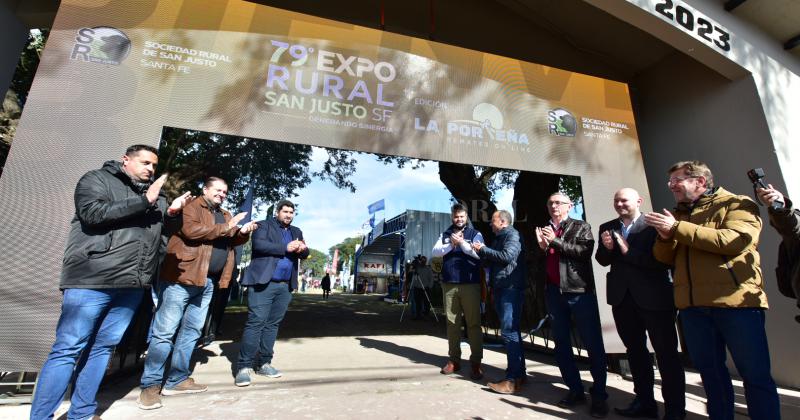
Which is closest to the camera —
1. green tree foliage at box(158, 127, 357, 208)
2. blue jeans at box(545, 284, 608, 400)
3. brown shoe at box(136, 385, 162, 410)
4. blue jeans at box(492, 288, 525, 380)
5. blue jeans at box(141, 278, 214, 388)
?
brown shoe at box(136, 385, 162, 410)

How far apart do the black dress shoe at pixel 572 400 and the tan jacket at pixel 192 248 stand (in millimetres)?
3157

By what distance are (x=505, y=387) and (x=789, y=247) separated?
87.6 inches

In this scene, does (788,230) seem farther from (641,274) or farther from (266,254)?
(266,254)

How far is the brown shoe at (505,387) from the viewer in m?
3.17

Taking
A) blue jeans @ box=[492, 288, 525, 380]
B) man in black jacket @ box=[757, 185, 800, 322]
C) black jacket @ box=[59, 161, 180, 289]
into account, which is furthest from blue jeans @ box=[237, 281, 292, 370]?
man in black jacket @ box=[757, 185, 800, 322]

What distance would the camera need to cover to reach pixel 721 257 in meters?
2.14

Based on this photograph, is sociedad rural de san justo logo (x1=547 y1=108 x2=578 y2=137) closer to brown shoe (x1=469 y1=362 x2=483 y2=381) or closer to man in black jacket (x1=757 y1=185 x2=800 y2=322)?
man in black jacket (x1=757 y1=185 x2=800 y2=322)

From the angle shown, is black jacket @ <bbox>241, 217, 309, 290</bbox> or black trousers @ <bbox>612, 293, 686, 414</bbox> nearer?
black trousers @ <bbox>612, 293, 686, 414</bbox>

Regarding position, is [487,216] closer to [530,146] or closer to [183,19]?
[530,146]

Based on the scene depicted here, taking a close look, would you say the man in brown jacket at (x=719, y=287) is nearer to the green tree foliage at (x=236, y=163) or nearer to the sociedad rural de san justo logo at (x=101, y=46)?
the sociedad rural de san justo logo at (x=101, y=46)

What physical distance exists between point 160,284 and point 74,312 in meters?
0.90

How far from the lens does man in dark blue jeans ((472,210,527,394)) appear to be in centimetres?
326

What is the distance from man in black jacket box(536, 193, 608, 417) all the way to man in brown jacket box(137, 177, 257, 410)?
9.17 ft

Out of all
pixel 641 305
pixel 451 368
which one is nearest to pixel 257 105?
pixel 451 368
